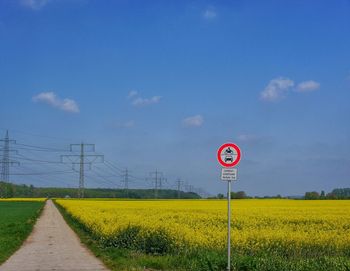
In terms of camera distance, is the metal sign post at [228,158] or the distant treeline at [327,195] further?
the distant treeline at [327,195]

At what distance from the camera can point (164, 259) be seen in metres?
15.9

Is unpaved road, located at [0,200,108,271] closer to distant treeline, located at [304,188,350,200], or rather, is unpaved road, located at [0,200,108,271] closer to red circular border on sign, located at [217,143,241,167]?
red circular border on sign, located at [217,143,241,167]

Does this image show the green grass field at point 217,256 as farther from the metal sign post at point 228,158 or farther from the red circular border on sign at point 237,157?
the red circular border on sign at point 237,157

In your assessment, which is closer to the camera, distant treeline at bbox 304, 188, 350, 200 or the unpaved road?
the unpaved road

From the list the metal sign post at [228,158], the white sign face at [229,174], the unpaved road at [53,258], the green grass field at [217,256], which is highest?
the metal sign post at [228,158]

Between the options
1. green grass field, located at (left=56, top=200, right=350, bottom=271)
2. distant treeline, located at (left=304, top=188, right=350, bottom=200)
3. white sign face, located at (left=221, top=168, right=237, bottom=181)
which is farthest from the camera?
distant treeline, located at (left=304, top=188, right=350, bottom=200)

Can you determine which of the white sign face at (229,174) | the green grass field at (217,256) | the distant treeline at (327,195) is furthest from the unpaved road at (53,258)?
the distant treeline at (327,195)

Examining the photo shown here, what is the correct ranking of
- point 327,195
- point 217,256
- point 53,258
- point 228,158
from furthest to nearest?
point 327,195
point 53,258
point 217,256
point 228,158

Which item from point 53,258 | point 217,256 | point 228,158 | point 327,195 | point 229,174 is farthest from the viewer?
point 327,195

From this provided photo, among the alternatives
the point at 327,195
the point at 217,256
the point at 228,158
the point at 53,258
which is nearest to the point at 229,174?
the point at 228,158

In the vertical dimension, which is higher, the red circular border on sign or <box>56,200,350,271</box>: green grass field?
the red circular border on sign

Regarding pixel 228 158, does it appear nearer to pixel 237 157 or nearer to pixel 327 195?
pixel 237 157

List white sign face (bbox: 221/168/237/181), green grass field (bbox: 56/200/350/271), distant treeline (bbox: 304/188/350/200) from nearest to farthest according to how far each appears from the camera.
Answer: white sign face (bbox: 221/168/237/181), green grass field (bbox: 56/200/350/271), distant treeline (bbox: 304/188/350/200)

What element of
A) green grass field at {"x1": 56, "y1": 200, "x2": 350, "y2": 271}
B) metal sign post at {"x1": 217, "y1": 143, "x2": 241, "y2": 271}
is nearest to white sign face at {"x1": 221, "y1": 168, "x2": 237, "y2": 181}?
metal sign post at {"x1": 217, "y1": 143, "x2": 241, "y2": 271}
